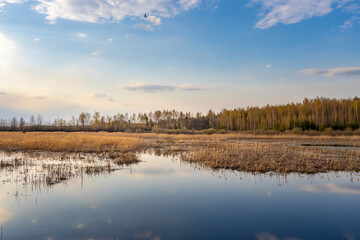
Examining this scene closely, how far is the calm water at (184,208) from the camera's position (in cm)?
695

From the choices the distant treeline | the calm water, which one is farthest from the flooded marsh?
the distant treeline

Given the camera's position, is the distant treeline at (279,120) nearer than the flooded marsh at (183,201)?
No

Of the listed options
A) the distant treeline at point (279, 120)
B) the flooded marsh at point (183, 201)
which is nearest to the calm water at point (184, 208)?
the flooded marsh at point (183, 201)

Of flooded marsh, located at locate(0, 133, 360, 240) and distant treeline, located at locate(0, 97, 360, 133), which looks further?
distant treeline, located at locate(0, 97, 360, 133)

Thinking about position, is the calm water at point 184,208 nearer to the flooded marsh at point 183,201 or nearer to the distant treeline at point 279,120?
the flooded marsh at point 183,201

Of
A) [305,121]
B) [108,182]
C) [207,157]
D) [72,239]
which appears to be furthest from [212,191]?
[305,121]

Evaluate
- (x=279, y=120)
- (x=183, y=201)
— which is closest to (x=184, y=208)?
(x=183, y=201)

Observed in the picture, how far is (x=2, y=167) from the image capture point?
50.9 feet

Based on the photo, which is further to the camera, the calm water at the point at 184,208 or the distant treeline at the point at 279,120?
the distant treeline at the point at 279,120

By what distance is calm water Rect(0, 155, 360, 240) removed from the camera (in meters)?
6.95

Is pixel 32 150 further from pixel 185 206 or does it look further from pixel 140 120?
pixel 140 120

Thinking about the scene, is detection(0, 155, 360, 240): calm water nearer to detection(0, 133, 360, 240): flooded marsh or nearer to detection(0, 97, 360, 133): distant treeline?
detection(0, 133, 360, 240): flooded marsh

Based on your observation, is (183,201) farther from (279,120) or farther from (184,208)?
(279,120)

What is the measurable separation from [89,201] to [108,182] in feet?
9.90
